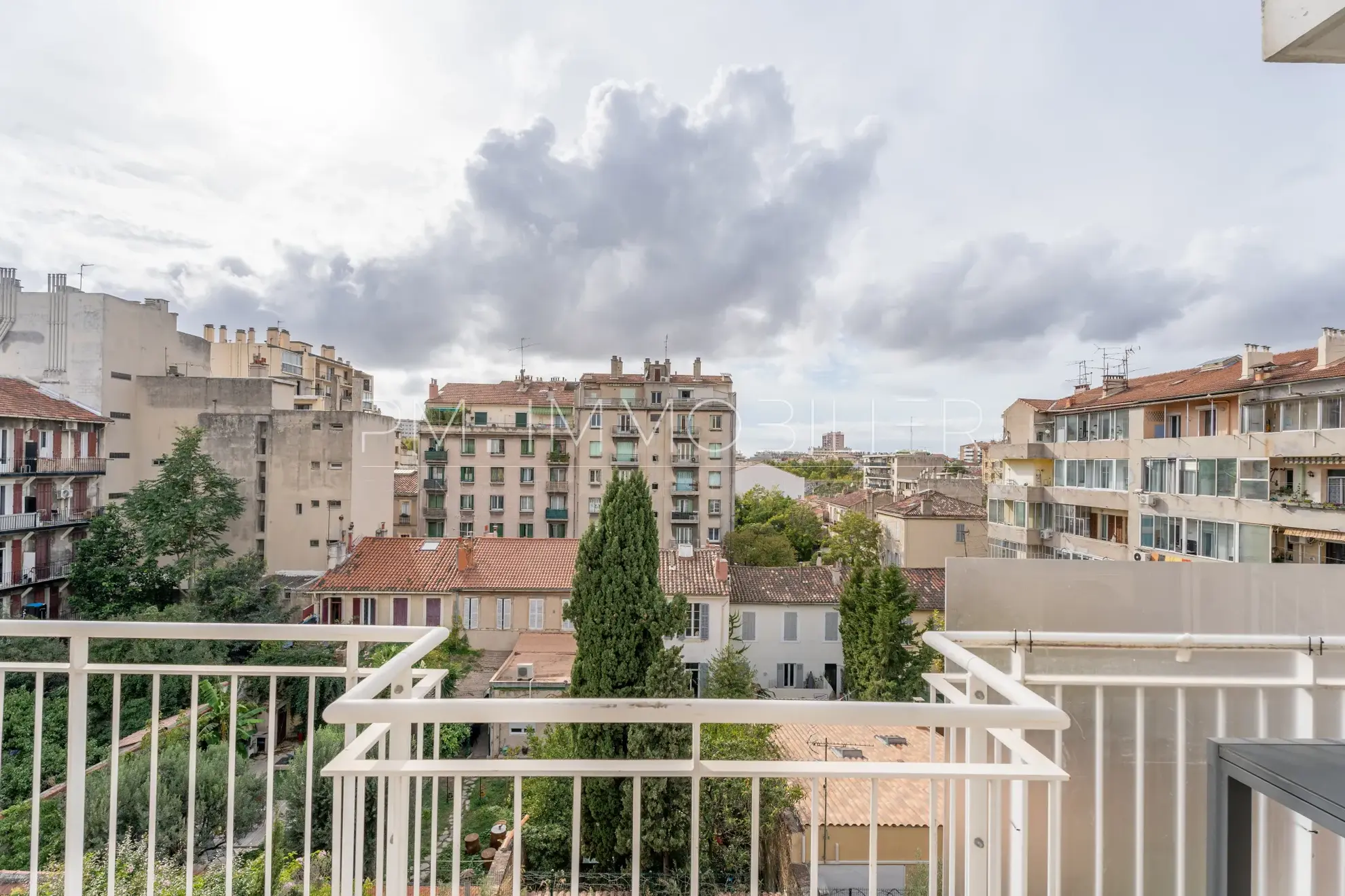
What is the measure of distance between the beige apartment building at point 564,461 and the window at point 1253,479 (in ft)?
42.2

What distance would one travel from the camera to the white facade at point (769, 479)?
2733cm

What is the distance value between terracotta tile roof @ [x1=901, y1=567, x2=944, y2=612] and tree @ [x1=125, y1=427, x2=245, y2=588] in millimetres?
11360

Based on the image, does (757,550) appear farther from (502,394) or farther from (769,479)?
(769,479)

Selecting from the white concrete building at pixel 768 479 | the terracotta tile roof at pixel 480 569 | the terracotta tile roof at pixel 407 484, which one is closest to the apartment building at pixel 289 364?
the terracotta tile roof at pixel 407 484

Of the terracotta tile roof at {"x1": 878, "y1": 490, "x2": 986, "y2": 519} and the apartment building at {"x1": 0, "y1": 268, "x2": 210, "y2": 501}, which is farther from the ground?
the apartment building at {"x1": 0, "y1": 268, "x2": 210, "y2": 501}

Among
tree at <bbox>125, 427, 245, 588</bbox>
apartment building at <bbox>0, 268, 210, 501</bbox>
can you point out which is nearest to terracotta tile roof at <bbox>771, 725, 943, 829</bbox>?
tree at <bbox>125, 427, 245, 588</bbox>

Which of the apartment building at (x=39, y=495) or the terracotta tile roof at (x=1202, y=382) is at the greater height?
the terracotta tile roof at (x=1202, y=382)

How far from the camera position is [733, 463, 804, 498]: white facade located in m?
27.3

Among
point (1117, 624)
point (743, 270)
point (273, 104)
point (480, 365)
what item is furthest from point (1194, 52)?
point (480, 365)

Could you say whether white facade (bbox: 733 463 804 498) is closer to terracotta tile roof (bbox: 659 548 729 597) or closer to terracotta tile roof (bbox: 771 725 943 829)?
terracotta tile roof (bbox: 659 548 729 597)

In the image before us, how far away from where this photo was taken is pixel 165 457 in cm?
1130

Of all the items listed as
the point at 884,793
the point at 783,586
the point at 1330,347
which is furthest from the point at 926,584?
the point at 884,793

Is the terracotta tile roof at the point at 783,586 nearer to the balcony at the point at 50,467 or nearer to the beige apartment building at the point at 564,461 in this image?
the beige apartment building at the point at 564,461

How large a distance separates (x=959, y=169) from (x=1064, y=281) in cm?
167
